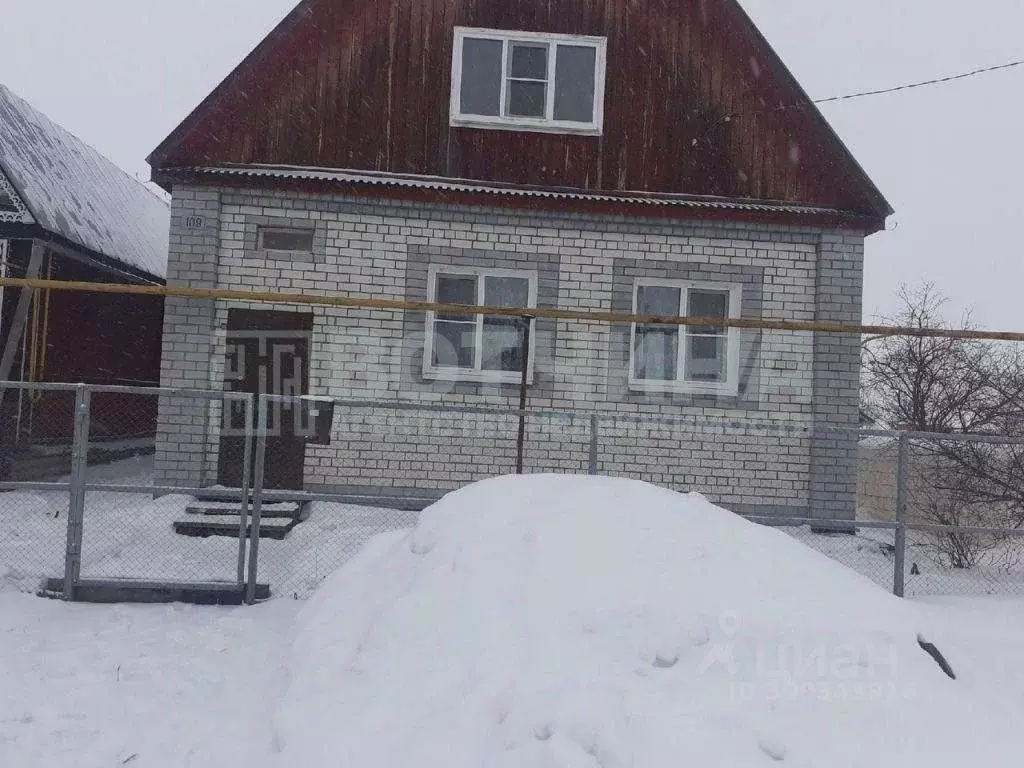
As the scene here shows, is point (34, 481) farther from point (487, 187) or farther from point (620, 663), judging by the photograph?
point (620, 663)

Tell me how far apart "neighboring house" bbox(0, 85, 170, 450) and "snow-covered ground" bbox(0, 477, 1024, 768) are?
5.38 metres

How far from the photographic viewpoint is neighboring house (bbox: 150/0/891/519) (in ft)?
28.0

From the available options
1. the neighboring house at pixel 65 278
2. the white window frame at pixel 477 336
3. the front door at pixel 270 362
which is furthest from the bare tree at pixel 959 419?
the neighboring house at pixel 65 278

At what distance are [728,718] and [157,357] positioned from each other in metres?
12.6

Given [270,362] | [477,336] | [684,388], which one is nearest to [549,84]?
[477,336]

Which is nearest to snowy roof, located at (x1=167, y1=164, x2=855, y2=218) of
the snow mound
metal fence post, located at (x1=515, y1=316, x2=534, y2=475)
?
metal fence post, located at (x1=515, y1=316, x2=534, y2=475)

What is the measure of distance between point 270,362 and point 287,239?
1.39 meters

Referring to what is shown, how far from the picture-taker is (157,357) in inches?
523

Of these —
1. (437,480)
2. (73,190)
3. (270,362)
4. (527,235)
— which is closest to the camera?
(437,480)

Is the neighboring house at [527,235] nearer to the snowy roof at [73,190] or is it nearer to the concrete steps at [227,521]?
the concrete steps at [227,521]

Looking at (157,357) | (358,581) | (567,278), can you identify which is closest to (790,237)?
(567,278)

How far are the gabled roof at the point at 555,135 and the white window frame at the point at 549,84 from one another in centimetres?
10

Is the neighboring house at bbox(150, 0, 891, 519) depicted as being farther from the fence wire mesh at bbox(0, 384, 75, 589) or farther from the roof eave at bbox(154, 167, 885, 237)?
the fence wire mesh at bbox(0, 384, 75, 589)

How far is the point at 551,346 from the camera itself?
873 cm
